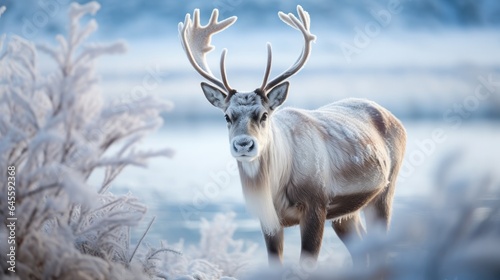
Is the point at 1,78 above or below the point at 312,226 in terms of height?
above

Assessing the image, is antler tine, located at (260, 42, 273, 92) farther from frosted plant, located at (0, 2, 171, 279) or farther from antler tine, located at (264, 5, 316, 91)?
frosted plant, located at (0, 2, 171, 279)

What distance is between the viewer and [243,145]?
175 inches

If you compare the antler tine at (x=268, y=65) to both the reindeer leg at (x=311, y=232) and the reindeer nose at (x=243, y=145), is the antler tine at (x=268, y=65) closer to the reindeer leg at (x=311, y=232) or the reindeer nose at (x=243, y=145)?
the reindeer nose at (x=243, y=145)

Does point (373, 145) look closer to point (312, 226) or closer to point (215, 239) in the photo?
point (312, 226)

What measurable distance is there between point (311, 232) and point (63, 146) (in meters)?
1.98

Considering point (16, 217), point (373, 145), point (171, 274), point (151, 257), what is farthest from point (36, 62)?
point (373, 145)

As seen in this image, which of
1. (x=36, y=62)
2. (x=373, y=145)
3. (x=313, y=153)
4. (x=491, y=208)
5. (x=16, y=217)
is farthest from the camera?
(x=373, y=145)

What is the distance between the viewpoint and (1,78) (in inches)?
148

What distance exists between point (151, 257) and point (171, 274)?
0.36 meters

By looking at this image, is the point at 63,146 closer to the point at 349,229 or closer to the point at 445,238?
the point at 445,238

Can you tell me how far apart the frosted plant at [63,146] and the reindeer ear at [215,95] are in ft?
4.17

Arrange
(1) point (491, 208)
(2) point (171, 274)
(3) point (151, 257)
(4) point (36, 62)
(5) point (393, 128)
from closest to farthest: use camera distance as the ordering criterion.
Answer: (1) point (491, 208) < (4) point (36, 62) < (3) point (151, 257) < (2) point (171, 274) < (5) point (393, 128)

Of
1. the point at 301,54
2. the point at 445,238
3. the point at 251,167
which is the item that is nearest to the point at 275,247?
the point at 251,167

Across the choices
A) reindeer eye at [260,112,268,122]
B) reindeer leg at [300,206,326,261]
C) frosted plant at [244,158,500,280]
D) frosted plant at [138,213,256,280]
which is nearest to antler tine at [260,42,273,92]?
reindeer eye at [260,112,268,122]
